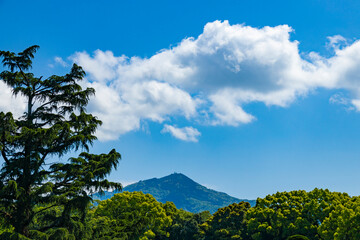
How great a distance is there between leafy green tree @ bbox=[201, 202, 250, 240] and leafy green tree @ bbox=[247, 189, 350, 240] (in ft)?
15.6

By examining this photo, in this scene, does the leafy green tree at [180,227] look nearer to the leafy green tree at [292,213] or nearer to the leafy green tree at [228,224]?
the leafy green tree at [228,224]

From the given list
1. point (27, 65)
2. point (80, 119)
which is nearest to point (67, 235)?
point (80, 119)

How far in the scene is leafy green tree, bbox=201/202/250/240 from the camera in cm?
5474

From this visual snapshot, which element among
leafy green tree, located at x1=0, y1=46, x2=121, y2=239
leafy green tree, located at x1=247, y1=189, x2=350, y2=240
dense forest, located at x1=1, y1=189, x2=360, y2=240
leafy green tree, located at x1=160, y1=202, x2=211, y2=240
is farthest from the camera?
leafy green tree, located at x1=160, y1=202, x2=211, y2=240

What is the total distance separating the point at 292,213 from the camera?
45.2 meters

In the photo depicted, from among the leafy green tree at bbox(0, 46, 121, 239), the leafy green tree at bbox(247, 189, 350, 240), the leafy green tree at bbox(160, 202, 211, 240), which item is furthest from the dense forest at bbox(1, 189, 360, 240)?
the leafy green tree at bbox(0, 46, 121, 239)

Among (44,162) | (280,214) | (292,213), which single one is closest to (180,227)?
(280,214)

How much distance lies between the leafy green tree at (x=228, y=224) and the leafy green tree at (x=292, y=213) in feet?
15.6

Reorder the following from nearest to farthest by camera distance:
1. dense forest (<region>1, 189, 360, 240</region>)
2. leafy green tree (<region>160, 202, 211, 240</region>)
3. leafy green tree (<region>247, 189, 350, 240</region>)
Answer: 1. dense forest (<region>1, 189, 360, 240</region>)
2. leafy green tree (<region>247, 189, 350, 240</region>)
3. leafy green tree (<region>160, 202, 211, 240</region>)

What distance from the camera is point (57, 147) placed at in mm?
17859

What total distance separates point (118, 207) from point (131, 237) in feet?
53.1

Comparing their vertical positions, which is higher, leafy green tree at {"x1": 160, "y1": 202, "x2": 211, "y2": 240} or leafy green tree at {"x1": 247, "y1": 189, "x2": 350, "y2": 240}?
leafy green tree at {"x1": 247, "y1": 189, "x2": 350, "y2": 240}

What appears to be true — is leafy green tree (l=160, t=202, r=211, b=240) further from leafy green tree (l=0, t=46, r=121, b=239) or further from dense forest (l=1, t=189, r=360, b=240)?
leafy green tree (l=0, t=46, r=121, b=239)

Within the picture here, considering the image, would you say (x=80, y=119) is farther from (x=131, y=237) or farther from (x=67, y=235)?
(x=131, y=237)
